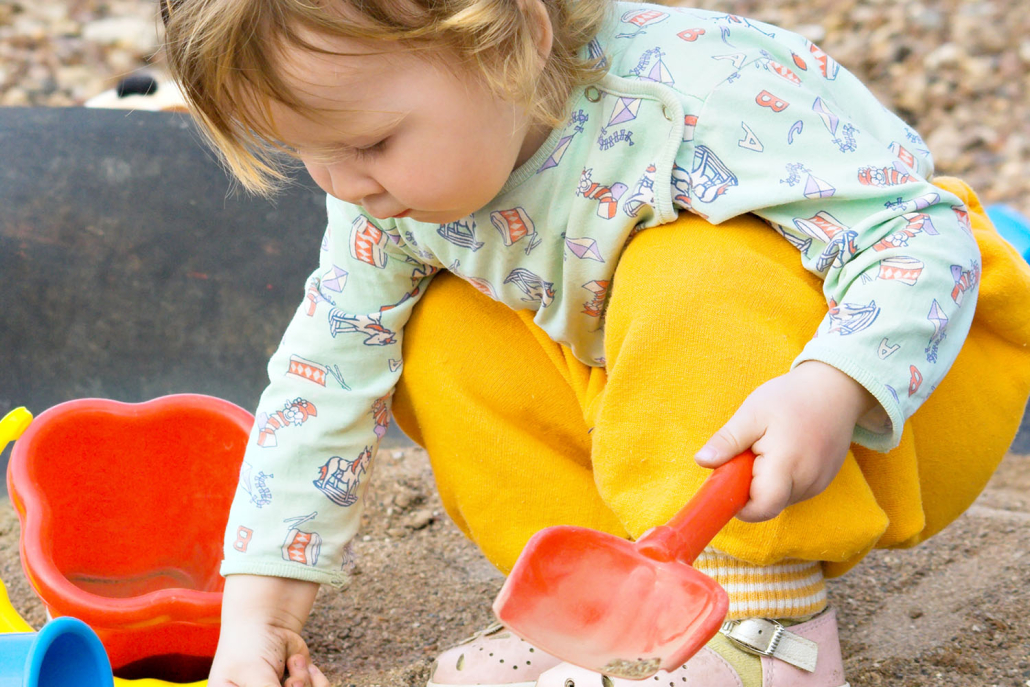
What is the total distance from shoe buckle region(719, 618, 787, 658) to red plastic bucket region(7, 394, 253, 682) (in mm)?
503

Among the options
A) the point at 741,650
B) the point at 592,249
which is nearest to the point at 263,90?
the point at 592,249

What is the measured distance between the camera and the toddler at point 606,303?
790mm

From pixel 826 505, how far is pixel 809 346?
0.39 ft

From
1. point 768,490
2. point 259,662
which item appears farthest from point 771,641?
point 259,662

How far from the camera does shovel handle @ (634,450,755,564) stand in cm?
67

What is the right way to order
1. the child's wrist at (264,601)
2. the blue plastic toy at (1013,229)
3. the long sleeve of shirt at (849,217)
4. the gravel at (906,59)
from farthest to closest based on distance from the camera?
the gravel at (906,59) < the blue plastic toy at (1013,229) < the child's wrist at (264,601) < the long sleeve of shirt at (849,217)

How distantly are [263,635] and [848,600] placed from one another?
620mm

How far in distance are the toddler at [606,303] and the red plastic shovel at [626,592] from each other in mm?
51

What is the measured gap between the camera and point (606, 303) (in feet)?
3.21

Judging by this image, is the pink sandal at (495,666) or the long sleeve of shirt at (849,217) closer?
the long sleeve of shirt at (849,217)

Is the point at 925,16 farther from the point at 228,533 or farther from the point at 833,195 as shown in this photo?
the point at 228,533

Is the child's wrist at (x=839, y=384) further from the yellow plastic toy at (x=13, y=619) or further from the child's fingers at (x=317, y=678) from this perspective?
the yellow plastic toy at (x=13, y=619)

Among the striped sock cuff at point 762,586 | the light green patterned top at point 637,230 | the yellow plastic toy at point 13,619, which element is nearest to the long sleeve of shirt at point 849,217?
the light green patterned top at point 637,230

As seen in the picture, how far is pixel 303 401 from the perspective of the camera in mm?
1045
